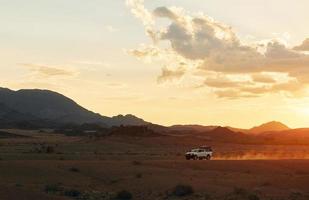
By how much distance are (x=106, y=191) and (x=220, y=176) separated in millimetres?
11637

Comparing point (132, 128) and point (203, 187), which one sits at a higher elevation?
point (132, 128)

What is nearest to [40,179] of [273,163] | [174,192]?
[174,192]

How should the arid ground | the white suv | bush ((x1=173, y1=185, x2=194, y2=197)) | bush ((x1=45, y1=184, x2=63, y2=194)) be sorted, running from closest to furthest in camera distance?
the arid ground
bush ((x1=45, y1=184, x2=63, y2=194))
bush ((x1=173, y1=185, x2=194, y2=197))
the white suv

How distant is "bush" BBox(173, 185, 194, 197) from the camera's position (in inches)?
1513

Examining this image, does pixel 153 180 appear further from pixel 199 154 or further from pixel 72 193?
pixel 199 154

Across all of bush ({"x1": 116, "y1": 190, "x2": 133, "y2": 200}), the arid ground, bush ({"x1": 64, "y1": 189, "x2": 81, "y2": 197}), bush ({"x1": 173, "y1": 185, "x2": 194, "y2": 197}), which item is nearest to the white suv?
the arid ground

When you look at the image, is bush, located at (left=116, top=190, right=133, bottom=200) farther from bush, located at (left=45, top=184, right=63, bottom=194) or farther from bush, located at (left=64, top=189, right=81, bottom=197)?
bush, located at (left=45, top=184, right=63, bottom=194)

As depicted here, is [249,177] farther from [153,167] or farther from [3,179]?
[3,179]

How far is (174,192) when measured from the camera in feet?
128

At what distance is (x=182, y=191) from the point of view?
38.6 m

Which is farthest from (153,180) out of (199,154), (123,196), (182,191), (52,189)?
(199,154)

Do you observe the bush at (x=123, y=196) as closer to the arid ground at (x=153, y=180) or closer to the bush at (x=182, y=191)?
the arid ground at (x=153, y=180)

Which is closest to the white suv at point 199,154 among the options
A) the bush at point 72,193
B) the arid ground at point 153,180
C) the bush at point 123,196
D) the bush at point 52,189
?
the arid ground at point 153,180

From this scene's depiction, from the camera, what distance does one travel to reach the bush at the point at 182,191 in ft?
126
